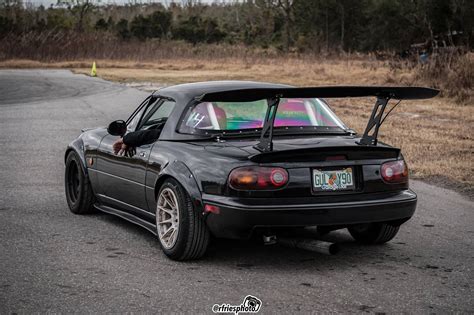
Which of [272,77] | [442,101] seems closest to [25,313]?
[442,101]

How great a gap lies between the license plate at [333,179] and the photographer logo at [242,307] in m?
1.11

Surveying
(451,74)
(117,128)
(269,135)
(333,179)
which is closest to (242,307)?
(333,179)

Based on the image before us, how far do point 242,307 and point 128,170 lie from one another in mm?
2420

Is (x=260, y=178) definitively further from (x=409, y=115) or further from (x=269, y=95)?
(x=409, y=115)

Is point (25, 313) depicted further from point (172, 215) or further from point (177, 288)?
point (172, 215)

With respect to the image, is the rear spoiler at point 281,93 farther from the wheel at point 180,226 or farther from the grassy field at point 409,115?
the grassy field at point 409,115

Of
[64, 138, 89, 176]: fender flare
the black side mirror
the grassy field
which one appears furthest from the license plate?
the grassy field

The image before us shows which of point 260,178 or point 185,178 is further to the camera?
point 185,178

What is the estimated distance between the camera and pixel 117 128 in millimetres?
7297

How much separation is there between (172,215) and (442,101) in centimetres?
1667

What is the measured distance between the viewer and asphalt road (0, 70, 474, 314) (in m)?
5.16

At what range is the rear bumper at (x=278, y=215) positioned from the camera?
579 centimetres

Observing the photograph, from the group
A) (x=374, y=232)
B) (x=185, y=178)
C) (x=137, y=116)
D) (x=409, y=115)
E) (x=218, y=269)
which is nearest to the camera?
(x=218, y=269)

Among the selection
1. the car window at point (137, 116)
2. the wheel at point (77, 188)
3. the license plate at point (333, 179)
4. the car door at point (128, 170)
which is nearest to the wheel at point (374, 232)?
the license plate at point (333, 179)
